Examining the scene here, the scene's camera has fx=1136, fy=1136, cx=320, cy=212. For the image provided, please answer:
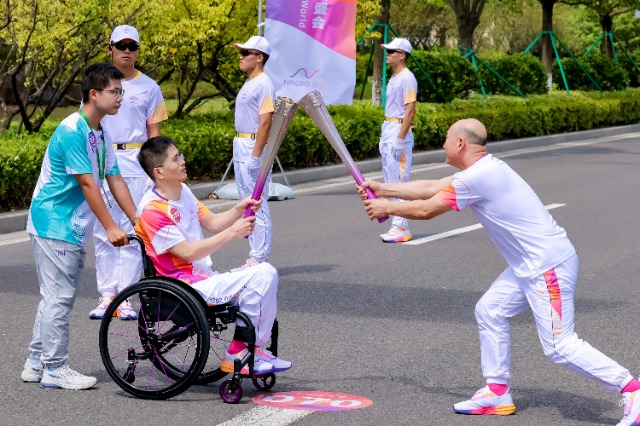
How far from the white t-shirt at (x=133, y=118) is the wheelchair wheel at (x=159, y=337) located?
263cm

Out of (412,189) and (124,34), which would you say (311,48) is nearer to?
(124,34)

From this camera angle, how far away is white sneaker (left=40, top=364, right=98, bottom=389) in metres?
6.07

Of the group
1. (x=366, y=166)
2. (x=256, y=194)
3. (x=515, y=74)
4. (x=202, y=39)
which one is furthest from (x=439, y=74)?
(x=256, y=194)

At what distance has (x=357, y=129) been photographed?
62.0ft

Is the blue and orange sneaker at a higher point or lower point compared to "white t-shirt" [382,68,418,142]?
lower

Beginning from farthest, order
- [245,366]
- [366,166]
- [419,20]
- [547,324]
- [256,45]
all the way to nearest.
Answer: [419,20]
[366,166]
[256,45]
[245,366]
[547,324]

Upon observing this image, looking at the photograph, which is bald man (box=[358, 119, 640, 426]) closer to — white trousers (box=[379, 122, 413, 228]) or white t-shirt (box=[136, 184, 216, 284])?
white t-shirt (box=[136, 184, 216, 284])

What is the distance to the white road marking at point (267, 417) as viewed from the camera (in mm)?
5461

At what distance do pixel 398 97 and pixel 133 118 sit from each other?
3.70 meters

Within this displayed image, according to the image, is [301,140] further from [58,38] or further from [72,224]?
[72,224]

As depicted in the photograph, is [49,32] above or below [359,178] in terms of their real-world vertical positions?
above

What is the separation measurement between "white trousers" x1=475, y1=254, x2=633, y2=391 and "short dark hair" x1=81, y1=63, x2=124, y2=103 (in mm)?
2361

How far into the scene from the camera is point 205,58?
64.6 ft

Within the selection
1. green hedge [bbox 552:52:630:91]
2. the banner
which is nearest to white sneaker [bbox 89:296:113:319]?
the banner
